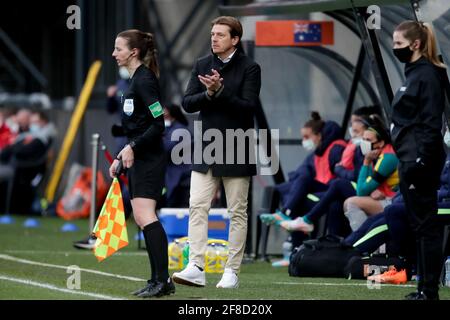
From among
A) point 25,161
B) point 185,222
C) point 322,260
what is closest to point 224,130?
point 322,260

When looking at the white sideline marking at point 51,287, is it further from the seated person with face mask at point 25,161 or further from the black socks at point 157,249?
the seated person with face mask at point 25,161

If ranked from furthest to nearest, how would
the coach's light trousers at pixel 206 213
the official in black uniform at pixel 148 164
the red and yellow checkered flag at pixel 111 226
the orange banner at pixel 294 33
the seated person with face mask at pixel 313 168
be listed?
the orange banner at pixel 294 33 → the seated person with face mask at pixel 313 168 → the coach's light trousers at pixel 206 213 → the red and yellow checkered flag at pixel 111 226 → the official in black uniform at pixel 148 164

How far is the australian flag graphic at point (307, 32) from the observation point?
13523mm

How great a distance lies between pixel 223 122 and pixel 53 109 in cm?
1394

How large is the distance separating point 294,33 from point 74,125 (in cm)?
862

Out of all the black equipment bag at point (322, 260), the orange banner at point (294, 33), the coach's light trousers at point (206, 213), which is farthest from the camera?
the orange banner at point (294, 33)

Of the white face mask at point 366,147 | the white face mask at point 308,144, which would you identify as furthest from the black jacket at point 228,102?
the white face mask at point 308,144

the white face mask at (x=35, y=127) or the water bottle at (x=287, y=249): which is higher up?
the white face mask at (x=35, y=127)

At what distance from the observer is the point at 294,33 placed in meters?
13.5

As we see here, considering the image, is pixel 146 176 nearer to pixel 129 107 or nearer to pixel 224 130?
pixel 129 107

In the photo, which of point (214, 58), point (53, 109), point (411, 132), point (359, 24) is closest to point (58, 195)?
point (53, 109)

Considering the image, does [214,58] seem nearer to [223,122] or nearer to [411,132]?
[223,122]

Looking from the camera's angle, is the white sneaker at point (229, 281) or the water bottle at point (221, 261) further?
the water bottle at point (221, 261)

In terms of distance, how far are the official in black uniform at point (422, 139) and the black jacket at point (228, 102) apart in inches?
52.7
